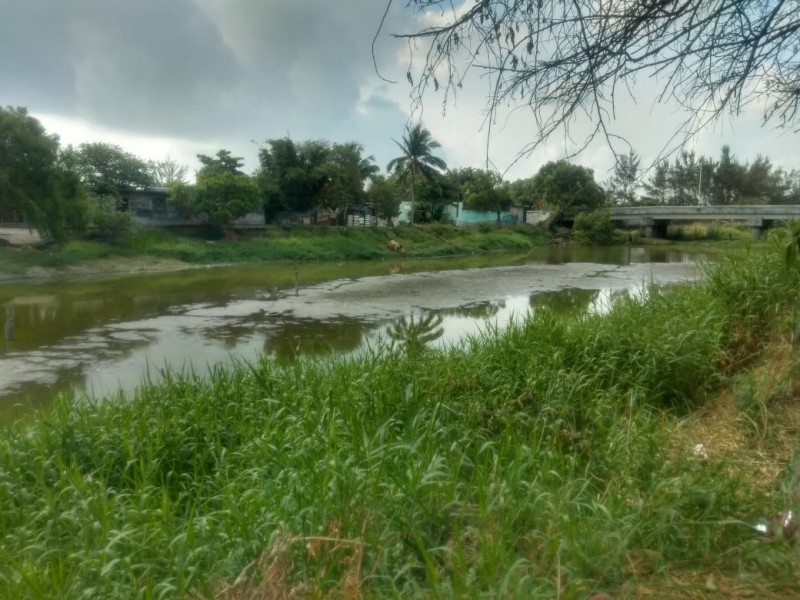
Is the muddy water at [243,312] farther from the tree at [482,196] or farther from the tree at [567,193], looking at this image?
the tree at [482,196]

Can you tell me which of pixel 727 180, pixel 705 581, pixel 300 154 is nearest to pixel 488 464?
pixel 705 581

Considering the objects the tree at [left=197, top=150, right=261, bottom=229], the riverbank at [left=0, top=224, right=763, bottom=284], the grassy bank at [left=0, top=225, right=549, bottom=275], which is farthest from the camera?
the tree at [left=197, top=150, right=261, bottom=229]

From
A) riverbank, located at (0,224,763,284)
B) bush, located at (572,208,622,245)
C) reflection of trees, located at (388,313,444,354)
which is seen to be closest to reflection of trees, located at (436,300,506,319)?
reflection of trees, located at (388,313,444,354)

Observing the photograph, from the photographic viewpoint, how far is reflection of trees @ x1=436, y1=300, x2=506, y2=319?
45.8 feet

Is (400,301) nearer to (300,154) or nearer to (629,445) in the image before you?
(629,445)

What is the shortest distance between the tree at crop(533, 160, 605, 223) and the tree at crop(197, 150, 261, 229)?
12626mm

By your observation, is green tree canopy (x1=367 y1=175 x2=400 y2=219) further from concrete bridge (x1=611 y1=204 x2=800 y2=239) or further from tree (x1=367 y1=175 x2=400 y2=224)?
concrete bridge (x1=611 y1=204 x2=800 y2=239)

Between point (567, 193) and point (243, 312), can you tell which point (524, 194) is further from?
point (243, 312)

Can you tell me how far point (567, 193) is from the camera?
1315 inches

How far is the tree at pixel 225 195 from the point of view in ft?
91.9

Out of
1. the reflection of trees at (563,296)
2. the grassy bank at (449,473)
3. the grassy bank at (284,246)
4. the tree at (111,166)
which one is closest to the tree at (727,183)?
the reflection of trees at (563,296)

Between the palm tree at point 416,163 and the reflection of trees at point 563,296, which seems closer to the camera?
the reflection of trees at point 563,296

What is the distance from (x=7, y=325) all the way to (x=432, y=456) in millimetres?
11379

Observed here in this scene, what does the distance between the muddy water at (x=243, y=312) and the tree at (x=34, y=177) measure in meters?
2.26
